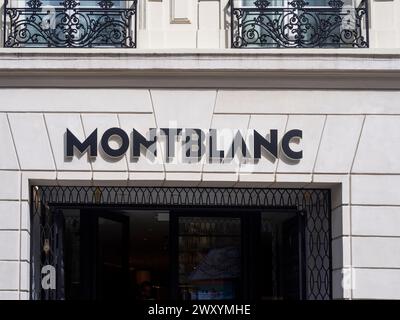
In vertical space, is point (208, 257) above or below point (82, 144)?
below

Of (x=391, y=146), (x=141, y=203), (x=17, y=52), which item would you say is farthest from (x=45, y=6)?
(x=391, y=146)

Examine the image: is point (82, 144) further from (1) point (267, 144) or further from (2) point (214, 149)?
(1) point (267, 144)

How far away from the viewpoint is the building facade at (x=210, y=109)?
11914 mm

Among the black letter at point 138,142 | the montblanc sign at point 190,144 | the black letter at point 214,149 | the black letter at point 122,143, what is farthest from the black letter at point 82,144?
the black letter at point 214,149

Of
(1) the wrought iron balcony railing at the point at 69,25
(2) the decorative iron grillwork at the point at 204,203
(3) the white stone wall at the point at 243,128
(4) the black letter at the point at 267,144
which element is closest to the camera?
(3) the white stone wall at the point at 243,128

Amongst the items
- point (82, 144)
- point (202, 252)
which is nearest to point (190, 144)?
point (82, 144)

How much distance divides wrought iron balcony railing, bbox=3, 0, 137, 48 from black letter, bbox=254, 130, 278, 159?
2016mm

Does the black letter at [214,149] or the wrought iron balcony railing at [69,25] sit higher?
the wrought iron balcony railing at [69,25]

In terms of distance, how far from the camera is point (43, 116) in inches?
472

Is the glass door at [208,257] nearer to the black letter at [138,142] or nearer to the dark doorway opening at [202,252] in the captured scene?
the dark doorway opening at [202,252]

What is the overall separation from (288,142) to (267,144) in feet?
0.87

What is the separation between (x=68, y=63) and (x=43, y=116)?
2.40 feet

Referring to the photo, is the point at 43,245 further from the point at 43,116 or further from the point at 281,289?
the point at 281,289

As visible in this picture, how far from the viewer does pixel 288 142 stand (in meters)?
12.0
